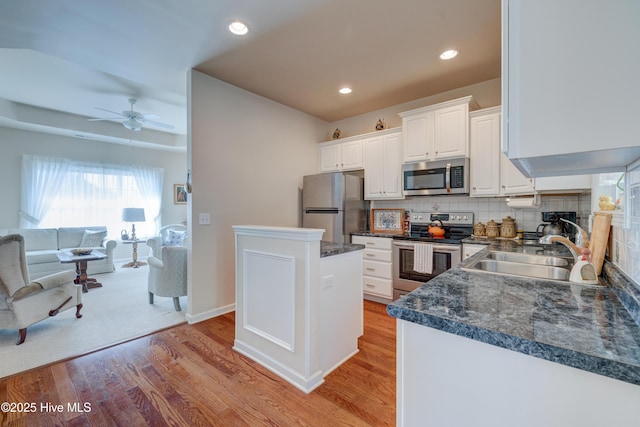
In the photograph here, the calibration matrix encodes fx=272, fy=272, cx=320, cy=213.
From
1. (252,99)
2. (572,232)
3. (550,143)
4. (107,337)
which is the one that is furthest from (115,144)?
(572,232)

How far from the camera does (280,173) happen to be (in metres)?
3.97

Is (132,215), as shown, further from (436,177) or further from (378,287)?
(436,177)

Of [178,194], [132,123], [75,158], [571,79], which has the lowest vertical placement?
[571,79]

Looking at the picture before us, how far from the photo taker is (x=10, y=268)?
7.70ft

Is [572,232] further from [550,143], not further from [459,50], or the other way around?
[550,143]

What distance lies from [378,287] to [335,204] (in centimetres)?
123

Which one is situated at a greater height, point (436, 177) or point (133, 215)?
point (436, 177)

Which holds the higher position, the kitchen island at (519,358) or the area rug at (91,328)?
the kitchen island at (519,358)

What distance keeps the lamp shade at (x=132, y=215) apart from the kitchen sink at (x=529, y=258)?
6279 millimetres

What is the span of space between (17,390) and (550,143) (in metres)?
3.20

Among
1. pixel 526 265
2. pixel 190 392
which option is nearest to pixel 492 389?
pixel 526 265

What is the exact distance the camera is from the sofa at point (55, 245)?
14.7ft

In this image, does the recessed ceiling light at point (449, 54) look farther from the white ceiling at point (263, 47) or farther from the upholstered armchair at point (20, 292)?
the upholstered armchair at point (20, 292)

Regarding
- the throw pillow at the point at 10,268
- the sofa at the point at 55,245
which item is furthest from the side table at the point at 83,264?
the throw pillow at the point at 10,268
